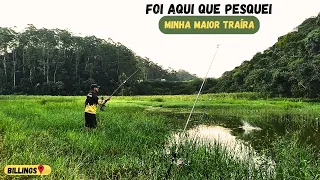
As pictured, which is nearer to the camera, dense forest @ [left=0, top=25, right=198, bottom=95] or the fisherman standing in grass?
the fisherman standing in grass

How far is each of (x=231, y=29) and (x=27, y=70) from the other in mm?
16354

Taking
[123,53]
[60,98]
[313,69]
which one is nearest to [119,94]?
[123,53]

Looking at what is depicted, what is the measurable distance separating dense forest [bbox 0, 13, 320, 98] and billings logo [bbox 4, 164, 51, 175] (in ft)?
29.0

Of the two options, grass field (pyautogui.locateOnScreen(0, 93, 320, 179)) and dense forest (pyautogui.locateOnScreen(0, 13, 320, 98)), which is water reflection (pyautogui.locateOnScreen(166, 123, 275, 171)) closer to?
grass field (pyautogui.locateOnScreen(0, 93, 320, 179))

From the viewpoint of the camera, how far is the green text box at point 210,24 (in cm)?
365

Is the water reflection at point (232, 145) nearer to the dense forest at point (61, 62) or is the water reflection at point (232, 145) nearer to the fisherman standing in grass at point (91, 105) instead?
the fisherman standing in grass at point (91, 105)

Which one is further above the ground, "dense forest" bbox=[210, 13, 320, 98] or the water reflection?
"dense forest" bbox=[210, 13, 320, 98]

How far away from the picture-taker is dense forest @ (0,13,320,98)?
14031 millimetres

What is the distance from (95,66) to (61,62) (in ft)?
13.4

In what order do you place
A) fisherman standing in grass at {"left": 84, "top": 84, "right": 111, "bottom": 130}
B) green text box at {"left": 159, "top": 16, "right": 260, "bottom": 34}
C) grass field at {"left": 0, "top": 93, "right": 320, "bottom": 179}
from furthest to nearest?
fisherman standing in grass at {"left": 84, "top": 84, "right": 111, "bottom": 130}
grass field at {"left": 0, "top": 93, "right": 320, "bottom": 179}
green text box at {"left": 159, "top": 16, "right": 260, "bottom": 34}

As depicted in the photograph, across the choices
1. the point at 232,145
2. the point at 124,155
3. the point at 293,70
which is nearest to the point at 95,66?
the point at 232,145

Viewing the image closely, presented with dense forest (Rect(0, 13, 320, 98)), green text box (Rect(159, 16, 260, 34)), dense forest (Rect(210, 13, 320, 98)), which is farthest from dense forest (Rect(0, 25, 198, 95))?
dense forest (Rect(210, 13, 320, 98))

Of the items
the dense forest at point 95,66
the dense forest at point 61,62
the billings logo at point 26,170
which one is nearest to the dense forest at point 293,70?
the dense forest at point 95,66

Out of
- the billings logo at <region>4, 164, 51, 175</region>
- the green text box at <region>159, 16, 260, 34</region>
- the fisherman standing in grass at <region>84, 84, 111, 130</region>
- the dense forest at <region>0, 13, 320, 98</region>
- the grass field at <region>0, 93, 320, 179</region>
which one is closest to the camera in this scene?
the billings logo at <region>4, 164, 51, 175</region>
